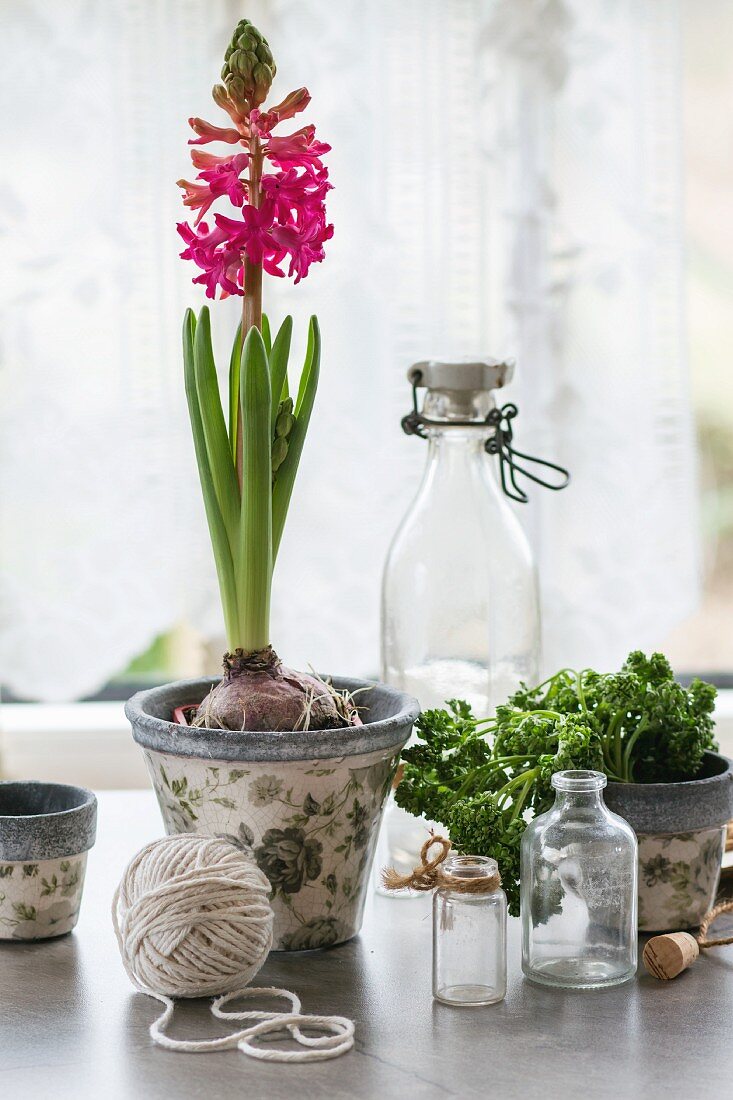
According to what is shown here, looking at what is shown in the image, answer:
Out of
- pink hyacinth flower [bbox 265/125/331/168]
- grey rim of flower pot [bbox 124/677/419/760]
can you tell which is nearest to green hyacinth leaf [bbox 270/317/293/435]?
pink hyacinth flower [bbox 265/125/331/168]

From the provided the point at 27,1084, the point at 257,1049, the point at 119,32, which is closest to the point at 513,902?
the point at 257,1049

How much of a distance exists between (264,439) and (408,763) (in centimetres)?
26

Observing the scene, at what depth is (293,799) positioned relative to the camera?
0.81m

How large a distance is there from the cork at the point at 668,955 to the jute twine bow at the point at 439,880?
4.5 inches

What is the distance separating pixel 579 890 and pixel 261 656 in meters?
0.27

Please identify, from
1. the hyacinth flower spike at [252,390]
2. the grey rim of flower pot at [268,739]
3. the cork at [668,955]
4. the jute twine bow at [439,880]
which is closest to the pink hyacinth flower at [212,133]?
the hyacinth flower spike at [252,390]

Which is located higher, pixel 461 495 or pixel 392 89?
pixel 392 89

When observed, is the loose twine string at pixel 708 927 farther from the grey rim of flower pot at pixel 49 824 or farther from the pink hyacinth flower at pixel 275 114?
the pink hyacinth flower at pixel 275 114

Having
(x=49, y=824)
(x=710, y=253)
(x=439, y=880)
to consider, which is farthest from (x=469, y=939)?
(x=710, y=253)

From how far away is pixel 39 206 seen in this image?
1839 millimetres

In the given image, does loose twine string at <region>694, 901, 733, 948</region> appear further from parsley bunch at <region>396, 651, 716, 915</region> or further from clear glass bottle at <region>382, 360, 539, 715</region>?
clear glass bottle at <region>382, 360, 539, 715</region>

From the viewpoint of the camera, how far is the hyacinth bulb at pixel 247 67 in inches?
33.6

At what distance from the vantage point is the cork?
0.81 metres

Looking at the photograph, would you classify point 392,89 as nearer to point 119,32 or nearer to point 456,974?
point 119,32
